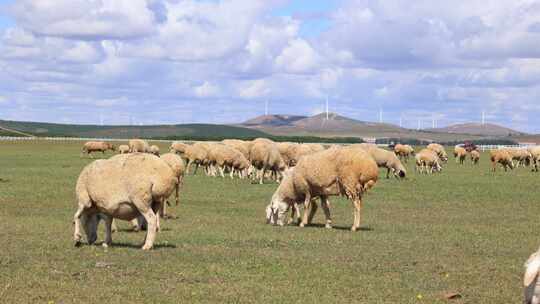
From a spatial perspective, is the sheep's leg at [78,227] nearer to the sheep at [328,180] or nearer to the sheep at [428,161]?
the sheep at [328,180]

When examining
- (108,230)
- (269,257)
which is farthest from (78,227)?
(269,257)

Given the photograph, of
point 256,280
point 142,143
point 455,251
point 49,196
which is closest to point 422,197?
point 49,196

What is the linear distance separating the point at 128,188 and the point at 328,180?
8002 millimetres

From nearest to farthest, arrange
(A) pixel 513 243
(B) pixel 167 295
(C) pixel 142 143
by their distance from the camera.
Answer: (B) pixel 167 295 < (A) pixel 513 243 < (C) pixel 142 143

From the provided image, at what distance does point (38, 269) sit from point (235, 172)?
127ft

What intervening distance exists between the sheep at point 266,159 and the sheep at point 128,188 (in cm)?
2873

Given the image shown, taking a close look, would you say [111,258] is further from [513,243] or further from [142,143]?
[142,143]

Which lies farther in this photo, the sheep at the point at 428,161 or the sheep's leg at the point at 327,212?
the sheep at the point at 428,161

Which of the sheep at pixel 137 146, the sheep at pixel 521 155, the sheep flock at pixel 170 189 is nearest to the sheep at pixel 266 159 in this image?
the sheep flock at pixel 170 189

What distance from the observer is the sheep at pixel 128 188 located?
59.4 feet

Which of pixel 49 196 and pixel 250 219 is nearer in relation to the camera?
pixel 250 219

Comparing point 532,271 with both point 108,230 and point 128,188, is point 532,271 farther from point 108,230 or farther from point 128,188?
point 108,230

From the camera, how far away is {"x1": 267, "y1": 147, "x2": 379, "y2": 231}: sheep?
24.4 metres

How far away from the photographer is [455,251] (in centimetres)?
1991
